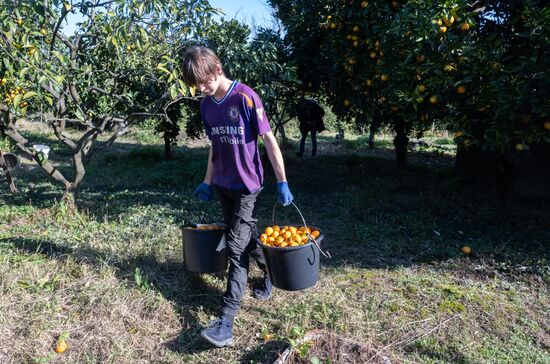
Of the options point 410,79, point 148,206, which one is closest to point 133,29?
point 148,206

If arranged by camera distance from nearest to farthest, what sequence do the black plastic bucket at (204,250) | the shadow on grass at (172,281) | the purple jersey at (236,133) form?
the purple jersey at (236,133), the shadow on grass at (172,281), the black plastic bucket at (204,250)

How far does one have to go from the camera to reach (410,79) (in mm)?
4523

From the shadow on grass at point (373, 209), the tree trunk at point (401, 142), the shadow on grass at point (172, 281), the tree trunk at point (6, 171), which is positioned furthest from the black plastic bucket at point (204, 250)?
the tree trunk at point (401, 142)

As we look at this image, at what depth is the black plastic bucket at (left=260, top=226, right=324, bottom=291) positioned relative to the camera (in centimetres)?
280

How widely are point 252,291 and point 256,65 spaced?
10.9ft

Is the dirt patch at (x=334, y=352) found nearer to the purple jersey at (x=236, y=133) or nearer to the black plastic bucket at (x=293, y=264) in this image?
the black plastic bucket at (x=293, y=264)

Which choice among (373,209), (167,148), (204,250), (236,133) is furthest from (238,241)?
(167,148)

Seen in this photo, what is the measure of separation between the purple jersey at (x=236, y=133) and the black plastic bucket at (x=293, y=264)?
17.2 inches

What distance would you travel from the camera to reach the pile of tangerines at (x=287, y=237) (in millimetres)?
2880

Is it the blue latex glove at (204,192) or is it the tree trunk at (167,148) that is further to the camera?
the tree trunk at (167,148)

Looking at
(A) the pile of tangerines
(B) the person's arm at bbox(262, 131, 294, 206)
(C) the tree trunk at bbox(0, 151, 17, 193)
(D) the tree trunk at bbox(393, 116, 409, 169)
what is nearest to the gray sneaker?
(A) the pile of tangerines

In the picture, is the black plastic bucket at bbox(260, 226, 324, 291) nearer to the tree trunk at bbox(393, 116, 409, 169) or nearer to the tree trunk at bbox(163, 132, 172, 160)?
the tree trunk at bbox(393, 116, 409, 169)

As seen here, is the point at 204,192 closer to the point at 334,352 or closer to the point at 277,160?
the point at 277,160

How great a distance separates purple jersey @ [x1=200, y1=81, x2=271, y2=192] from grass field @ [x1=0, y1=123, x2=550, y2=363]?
2.39ft
